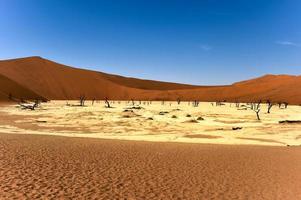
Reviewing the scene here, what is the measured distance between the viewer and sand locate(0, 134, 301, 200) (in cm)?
866

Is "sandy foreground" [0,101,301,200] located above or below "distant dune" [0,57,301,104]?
below

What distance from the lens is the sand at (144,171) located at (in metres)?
8.66

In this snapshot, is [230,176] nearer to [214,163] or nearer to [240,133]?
[214,163]

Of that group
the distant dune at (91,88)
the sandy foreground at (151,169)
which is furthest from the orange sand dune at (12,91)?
the sandy foreground at (151,169)

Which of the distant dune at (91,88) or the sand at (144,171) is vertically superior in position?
the distant dune at (91,88)

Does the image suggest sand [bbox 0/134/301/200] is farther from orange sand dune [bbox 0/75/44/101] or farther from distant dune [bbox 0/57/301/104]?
distant dune [bbox 0/57/301/104]

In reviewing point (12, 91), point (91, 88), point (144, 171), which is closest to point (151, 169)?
point (144, 171)

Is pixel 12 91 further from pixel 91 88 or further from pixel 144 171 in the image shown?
pixel 144 171

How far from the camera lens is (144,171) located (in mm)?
11102

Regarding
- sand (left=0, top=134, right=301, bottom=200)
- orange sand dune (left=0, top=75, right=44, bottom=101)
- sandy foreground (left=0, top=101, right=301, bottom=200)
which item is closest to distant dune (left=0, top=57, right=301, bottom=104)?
orange sand dune (left=0, top=75, right=44, bottom=101)

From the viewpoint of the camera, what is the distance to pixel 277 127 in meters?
26.2

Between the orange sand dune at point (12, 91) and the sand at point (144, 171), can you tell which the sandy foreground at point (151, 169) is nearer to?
the sand at point (144, 171)

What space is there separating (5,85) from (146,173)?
61.4m

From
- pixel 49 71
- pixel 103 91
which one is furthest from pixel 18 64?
pixel 103 91
